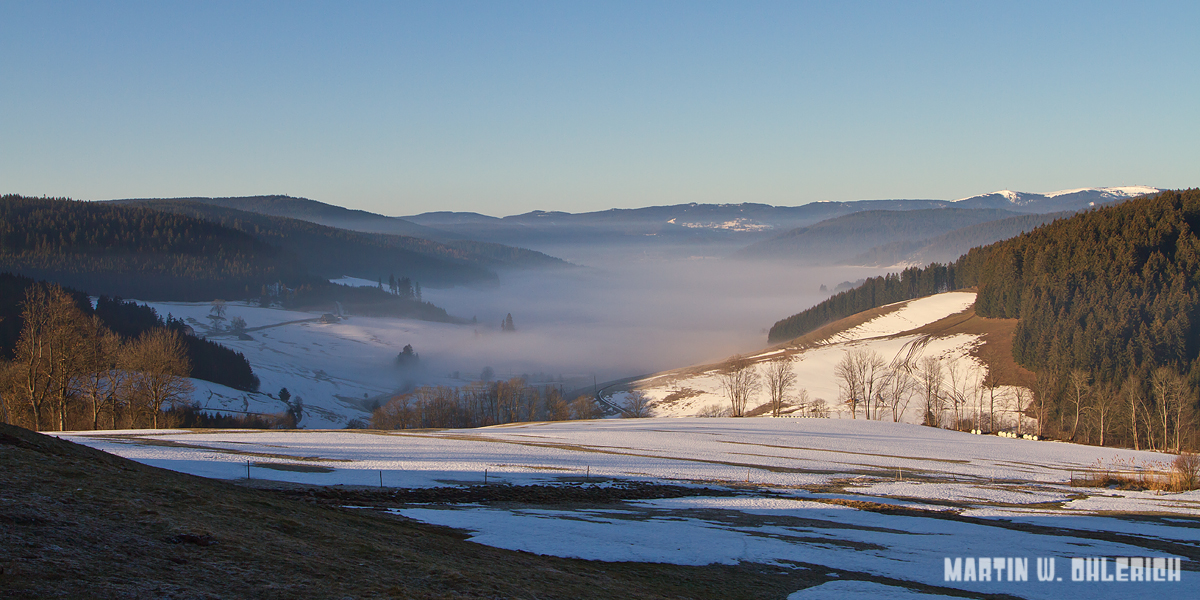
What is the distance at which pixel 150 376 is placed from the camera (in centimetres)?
8550

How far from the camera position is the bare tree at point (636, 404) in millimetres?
162475

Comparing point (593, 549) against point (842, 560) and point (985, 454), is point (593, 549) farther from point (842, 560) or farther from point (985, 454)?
point (985, 454)

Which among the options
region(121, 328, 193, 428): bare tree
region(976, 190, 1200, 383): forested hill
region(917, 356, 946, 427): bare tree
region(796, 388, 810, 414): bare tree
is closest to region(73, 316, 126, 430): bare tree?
region(121, 328, 193, 428): bare tree

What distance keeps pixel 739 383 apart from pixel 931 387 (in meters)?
35.9

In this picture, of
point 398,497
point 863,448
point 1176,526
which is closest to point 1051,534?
point 1176,526

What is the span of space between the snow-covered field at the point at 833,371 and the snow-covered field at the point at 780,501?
235 ft

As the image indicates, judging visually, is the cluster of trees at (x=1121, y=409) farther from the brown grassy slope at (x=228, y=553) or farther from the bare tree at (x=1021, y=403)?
the brown grassy slope at (x=228, y=553)

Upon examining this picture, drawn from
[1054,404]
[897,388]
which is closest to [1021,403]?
[1054,404]

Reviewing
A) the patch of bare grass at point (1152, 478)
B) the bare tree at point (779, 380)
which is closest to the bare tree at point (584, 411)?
the bare tree at point (779, 380)

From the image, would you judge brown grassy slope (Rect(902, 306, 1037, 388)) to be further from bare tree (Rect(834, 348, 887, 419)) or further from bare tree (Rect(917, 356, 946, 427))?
bare tree (Rect(834, 348, 887, 419))

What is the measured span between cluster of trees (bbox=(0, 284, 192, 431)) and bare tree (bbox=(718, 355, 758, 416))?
8910cm

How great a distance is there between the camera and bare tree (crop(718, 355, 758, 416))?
145000mm

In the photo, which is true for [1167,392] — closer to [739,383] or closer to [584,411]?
[739,383]

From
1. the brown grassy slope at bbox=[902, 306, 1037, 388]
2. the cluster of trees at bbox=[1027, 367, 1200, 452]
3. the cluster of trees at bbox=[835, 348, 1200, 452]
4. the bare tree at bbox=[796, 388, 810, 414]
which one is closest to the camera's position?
the cluster of trees at bbox=[1027, 367, 1200, 452]
